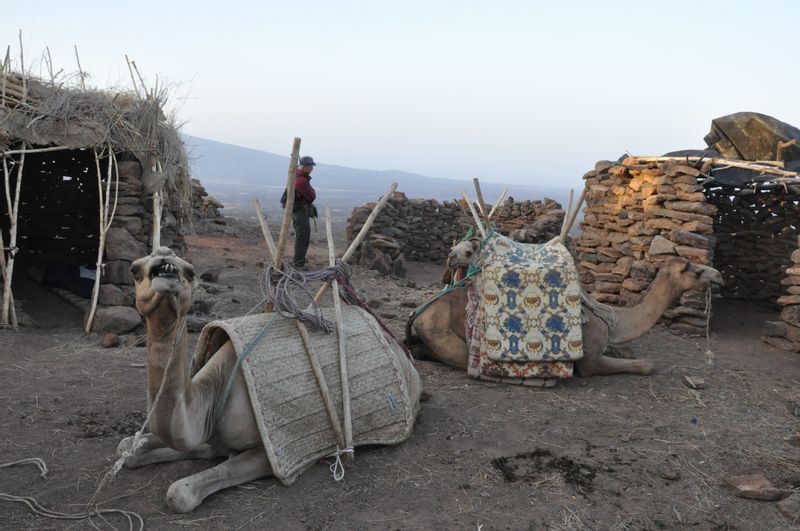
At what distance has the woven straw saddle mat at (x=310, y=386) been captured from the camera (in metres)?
3.56

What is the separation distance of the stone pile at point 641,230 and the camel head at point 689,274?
2.08 metres

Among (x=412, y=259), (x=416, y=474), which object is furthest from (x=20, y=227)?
(x=412, y=259)

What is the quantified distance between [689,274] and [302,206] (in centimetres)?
639

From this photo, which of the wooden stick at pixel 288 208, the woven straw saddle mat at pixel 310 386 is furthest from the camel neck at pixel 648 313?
the wooden stick at pixel 288 208

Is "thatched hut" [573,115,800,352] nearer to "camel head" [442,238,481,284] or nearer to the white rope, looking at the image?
"camel head" [442,238,481,284]

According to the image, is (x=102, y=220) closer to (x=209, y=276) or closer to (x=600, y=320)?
(x=209, y=276)

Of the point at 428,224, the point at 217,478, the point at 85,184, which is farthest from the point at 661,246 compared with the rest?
the point at 428,224

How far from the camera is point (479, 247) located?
6184 mm

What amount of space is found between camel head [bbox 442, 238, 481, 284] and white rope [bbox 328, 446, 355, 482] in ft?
8.84

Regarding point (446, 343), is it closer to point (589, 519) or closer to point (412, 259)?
point (589, 519)

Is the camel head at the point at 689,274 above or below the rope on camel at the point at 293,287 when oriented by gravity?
above

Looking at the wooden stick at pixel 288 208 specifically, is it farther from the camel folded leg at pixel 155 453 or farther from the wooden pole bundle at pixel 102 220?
the wooden pole bundle at pixel 102 220

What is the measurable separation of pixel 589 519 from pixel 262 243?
1369 centimetres

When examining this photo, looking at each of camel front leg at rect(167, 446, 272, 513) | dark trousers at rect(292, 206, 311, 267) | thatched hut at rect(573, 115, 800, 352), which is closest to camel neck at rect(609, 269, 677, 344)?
thatched hut at rect(573, 115, 800, 352)
